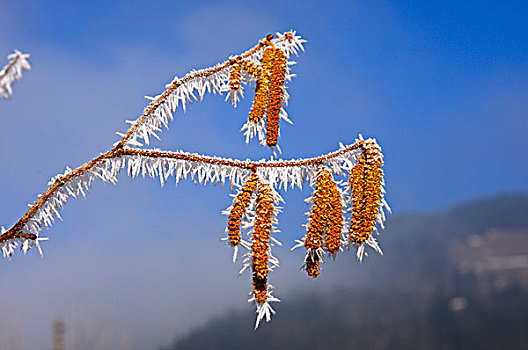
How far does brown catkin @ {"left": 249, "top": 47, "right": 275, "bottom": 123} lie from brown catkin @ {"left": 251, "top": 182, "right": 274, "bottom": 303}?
0.17 m

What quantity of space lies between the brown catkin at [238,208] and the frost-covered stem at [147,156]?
0.05 metres

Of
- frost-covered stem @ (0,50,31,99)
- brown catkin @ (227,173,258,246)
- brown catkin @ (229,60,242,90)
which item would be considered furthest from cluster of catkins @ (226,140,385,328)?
frost-covered stem @ (0,50,31,99)

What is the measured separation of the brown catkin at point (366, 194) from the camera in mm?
1209

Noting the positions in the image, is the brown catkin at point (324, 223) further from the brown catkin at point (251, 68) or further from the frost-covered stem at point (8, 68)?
the frost-covered stem at point (8, 68)

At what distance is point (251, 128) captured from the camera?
1.24m

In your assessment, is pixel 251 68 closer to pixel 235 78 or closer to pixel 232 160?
pixel 235 78

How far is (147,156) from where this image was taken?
4.03 feet

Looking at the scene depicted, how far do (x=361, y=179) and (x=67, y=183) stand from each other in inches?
26.0

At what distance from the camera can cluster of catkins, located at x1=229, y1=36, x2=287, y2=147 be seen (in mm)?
1237

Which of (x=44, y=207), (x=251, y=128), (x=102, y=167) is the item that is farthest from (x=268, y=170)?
(x=44, y=207)

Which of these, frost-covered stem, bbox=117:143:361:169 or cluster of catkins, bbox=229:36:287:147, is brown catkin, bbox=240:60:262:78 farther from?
frost-covered stem, bbox=117:143:361:169

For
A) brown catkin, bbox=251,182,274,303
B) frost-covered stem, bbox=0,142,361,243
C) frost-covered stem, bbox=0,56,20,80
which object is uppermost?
frost-covered stem, bbox=0,56,20,80

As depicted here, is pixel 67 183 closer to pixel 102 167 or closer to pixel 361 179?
pixel 102 167

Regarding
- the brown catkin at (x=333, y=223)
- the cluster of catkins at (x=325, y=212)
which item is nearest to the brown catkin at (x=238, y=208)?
the cluster of catkins at (x=325, y=212)
